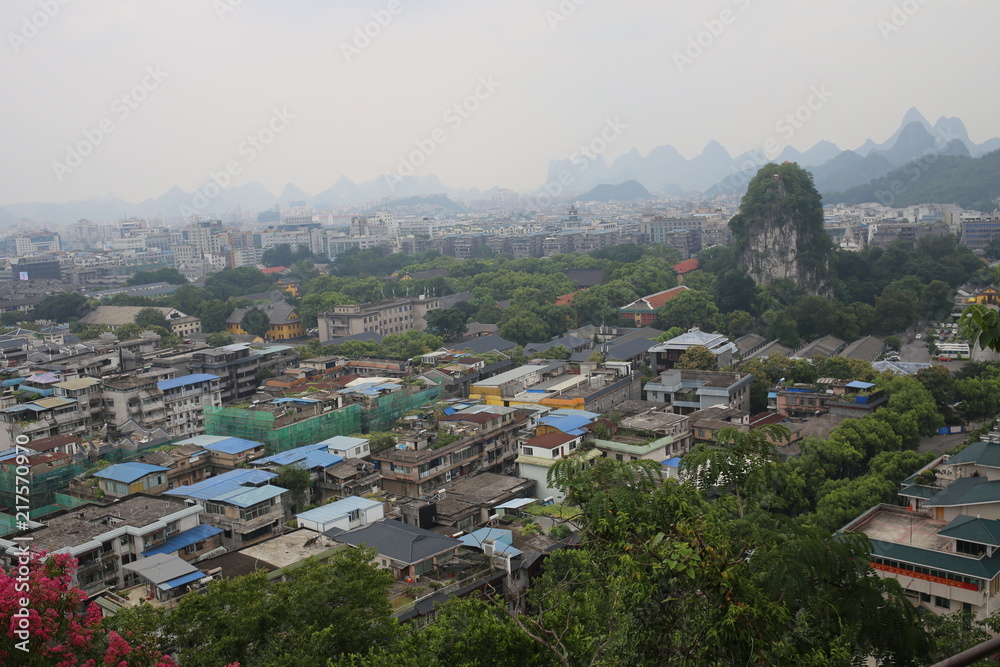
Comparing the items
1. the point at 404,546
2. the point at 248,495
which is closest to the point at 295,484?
the point at 248,495

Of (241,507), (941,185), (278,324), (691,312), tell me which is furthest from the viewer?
(941,185)

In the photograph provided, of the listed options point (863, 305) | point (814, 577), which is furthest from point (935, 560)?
point (863, 305)

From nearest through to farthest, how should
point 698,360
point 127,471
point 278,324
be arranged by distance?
point 127,471 < point 698,360 < point 278,324

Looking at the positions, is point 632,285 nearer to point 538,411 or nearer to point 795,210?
point 795,210

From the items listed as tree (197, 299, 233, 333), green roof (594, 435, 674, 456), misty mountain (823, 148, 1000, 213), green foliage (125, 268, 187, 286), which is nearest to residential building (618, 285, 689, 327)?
green roof (594, 435, 674, 456)

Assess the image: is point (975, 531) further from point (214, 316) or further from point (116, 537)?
point (214, 316)

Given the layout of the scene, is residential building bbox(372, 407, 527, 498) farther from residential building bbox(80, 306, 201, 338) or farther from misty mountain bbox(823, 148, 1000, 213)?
misty mountain bbox(823, 148, 1000, 213)
